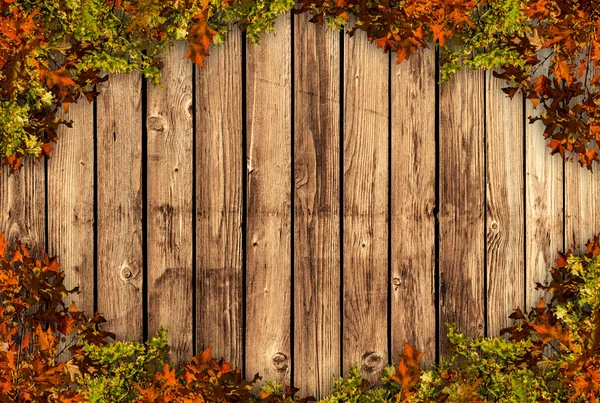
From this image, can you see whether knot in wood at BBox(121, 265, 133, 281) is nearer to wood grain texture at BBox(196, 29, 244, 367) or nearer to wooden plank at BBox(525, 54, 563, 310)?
wood grain texture at BBox(196, 29, 244, 367)

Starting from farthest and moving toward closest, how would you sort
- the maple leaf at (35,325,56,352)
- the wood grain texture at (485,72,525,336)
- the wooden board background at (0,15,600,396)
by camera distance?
the wood grain texture at (485,72,525,336), the wooden board background at (0,15,600,396), the maple leaf at (35,325,56,352)

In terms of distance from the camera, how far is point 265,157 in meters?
2.22

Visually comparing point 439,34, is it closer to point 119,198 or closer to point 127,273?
point 119,198

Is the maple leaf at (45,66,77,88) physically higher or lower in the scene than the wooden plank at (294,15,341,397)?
higher

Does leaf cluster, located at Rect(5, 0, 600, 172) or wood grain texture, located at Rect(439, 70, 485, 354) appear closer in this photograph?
leaf cluster, located at Rect(5, 0, 600, 172)

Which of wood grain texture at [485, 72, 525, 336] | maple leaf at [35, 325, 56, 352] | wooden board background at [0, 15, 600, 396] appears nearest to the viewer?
maple leaf at [35, 325, 56, 352]

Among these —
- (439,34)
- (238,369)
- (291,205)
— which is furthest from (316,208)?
(439,34)

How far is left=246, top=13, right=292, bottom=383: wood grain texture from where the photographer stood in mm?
2217

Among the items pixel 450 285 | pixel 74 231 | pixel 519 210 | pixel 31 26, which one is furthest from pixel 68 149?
pixel 519 210

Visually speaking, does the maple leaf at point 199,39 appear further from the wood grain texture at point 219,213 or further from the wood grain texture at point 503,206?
the wood grain texture at point 503,206

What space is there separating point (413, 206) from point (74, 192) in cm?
119

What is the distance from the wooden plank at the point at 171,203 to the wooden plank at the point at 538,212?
4.00 feet

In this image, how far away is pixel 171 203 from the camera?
221cm

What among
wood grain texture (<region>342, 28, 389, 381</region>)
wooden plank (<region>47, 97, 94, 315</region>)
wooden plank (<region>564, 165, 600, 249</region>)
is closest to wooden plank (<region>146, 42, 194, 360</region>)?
wooden plank (<region>47, 97, 94, 315</region>)
